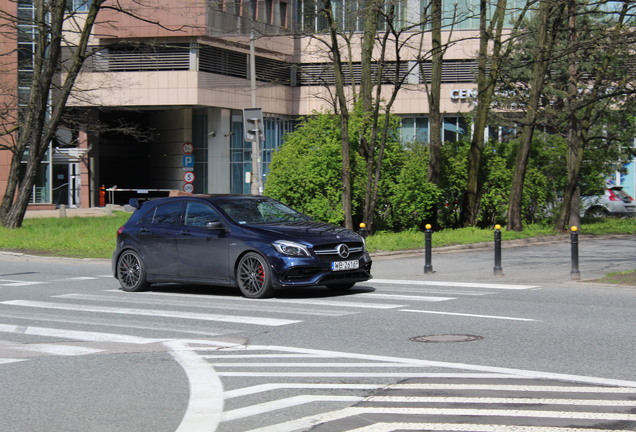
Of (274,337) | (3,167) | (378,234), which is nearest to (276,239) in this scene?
(274,337)

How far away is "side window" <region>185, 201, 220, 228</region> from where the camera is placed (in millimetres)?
15531

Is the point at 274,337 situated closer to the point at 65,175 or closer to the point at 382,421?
the point at 382,421

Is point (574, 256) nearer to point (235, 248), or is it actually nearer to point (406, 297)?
point (406, 297)

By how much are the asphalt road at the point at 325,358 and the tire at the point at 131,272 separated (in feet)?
0.90

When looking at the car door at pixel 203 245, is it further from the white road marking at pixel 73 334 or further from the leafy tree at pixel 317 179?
the leafy tree at pixel 317 179

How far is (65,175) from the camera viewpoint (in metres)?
A: 55.2

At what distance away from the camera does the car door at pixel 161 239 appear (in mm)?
15797

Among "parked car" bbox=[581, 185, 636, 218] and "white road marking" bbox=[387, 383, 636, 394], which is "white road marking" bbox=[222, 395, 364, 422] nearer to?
"white road marking" bbox=[387, 383, 636, 394]

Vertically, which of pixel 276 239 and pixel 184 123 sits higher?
pixel 184 123

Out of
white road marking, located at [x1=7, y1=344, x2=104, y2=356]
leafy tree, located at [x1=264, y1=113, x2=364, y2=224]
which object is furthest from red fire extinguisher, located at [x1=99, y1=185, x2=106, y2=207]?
white road marking, located at [x1=7, y1=344, x2=104, y2=356]

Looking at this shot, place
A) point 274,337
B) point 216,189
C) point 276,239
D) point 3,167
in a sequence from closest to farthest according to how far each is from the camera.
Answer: point 274,337, point 276,239, point 3,167, point 216,189

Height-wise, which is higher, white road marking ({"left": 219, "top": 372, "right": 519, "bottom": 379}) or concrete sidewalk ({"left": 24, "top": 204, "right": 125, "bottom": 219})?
concrete sidewalk ({"left": 24, "top": 204, "right": 125, "bottom": 219})

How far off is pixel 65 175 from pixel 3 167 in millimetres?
3704

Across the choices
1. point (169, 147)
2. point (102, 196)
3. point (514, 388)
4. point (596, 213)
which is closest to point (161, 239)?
point (514, 388)
